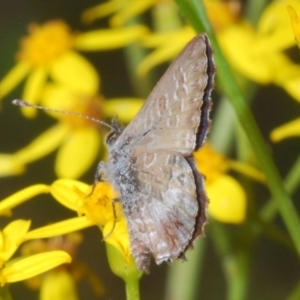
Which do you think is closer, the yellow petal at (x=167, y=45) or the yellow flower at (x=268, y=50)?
the yellow flower at (x=268, y=50)

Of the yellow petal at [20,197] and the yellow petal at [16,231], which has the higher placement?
the yellow petal at [20,197]

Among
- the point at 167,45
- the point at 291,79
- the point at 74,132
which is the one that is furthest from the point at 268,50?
the point at 74,132

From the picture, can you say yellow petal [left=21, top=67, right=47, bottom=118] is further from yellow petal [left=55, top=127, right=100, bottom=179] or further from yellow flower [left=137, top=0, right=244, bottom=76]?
yellow flower [left=137, top=0, right=244, bottom=76]

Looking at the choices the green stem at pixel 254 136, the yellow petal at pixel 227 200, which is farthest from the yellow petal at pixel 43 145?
the green stem at pixel 254 136

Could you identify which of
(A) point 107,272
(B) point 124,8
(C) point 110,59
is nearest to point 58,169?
(B) point 124,8

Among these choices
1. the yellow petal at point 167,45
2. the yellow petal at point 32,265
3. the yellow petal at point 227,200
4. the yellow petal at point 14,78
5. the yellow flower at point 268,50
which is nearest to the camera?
the yellow petal at point 32,265

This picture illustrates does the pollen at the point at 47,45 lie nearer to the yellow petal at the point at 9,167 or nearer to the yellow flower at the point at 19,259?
the yellow petal at the point at 9,167
